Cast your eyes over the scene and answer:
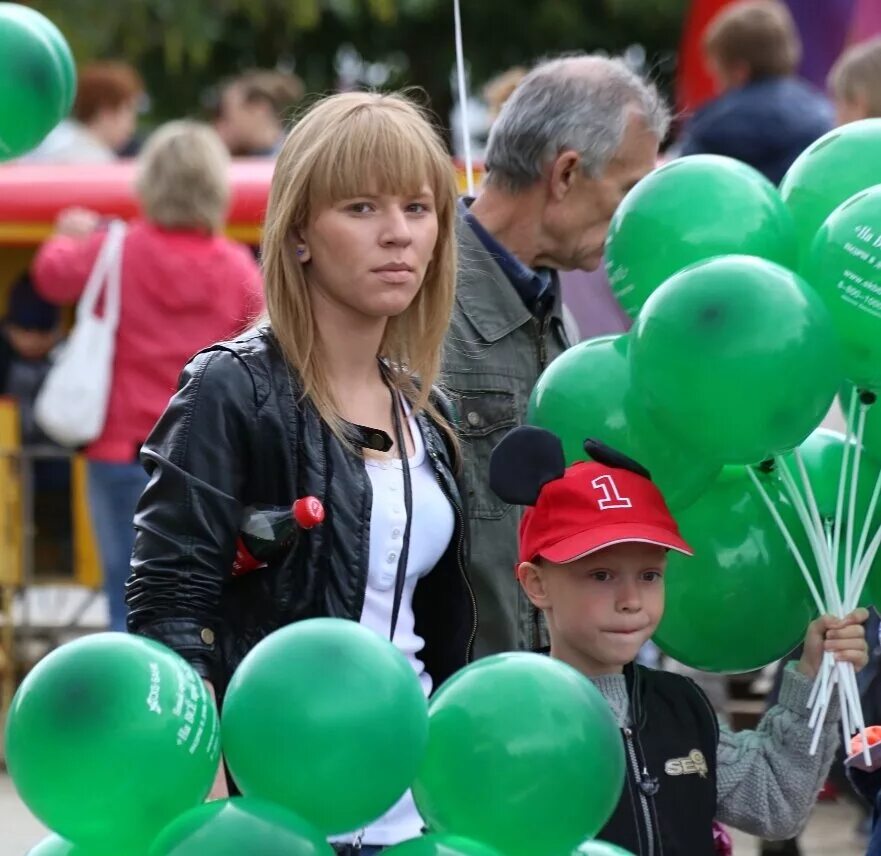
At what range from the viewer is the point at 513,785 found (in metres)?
2.62

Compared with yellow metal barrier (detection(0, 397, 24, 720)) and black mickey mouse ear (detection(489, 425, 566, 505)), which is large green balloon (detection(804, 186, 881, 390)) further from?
yellow metal barrier (detection(0, 397, 24, 720))

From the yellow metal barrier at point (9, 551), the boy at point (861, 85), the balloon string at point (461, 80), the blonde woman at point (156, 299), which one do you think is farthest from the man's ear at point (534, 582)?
the yellow metal barrier at point (9, 551)

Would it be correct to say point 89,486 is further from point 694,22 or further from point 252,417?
point 694,22

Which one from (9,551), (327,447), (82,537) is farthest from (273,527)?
(82,537)

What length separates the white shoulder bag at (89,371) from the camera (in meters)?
7.16

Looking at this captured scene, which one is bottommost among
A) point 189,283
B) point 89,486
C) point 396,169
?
point 89,486

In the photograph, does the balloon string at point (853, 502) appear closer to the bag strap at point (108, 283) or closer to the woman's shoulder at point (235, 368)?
the woman's shoulder at point (235, 368)

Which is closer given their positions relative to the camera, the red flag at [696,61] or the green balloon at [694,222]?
the green balloon at [694,222]

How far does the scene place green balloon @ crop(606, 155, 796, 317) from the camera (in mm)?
3461

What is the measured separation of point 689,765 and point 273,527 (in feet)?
2.60

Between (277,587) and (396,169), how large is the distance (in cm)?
69

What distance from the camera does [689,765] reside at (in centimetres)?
334

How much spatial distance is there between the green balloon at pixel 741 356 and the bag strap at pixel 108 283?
13.8 feet

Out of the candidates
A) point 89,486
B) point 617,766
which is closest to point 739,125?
point 89,486
